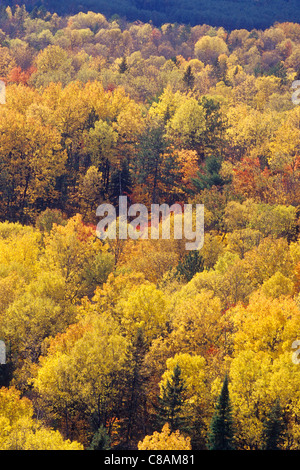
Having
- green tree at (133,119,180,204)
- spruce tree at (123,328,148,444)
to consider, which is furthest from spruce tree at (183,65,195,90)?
spruce tree at (123,328,148,444)

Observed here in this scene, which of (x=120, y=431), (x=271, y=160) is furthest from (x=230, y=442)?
(x=271, y=160)

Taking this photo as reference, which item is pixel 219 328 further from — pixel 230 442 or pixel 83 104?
pixel 83 104

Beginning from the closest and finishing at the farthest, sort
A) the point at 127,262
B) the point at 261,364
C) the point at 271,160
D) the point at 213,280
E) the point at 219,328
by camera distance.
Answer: the point at 261,364
the point at 219,328
the point at 213,280
the point at 127,262
the point at 271,160

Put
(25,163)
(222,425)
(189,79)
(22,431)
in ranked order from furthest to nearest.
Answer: (189,79) < (25,163) < (22,431) < (222,425)

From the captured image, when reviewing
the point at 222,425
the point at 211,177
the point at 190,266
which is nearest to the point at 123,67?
the point at 211,177

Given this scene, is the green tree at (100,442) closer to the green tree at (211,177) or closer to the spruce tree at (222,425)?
the spruce tree at (222,425)

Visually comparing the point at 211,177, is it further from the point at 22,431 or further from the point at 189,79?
the point at 189,79

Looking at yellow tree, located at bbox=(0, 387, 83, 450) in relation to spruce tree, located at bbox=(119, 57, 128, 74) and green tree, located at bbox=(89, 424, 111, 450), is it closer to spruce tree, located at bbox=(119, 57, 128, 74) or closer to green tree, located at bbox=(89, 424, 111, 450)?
green tree, located at bbox=(89, 424, 111, 450)
